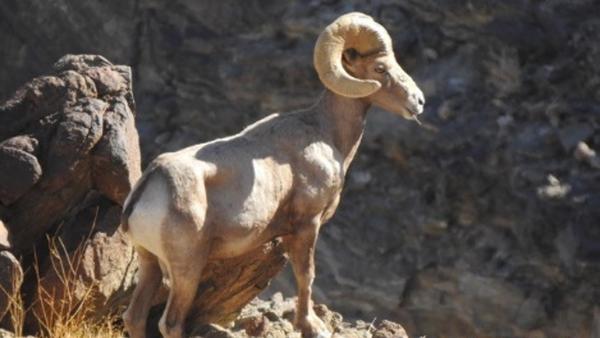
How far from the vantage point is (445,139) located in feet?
59.0

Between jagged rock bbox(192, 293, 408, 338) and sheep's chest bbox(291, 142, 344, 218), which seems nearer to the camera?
sheep's chest bbox(291, 142, 344, 218)

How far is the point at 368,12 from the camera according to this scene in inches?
735

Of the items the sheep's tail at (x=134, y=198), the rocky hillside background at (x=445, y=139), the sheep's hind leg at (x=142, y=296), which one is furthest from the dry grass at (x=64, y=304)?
the rocky hillside background at (x=445, y=139)

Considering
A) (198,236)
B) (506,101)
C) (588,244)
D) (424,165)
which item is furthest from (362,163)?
(198,236)

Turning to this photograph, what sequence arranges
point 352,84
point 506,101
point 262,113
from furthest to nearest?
1. point 262,113
2. point 506,101
3. point 352,84

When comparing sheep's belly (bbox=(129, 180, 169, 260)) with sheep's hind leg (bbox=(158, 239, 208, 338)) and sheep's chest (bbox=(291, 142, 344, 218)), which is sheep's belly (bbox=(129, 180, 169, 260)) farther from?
sheep's chest (bbox=(291, 142, 344, 218))

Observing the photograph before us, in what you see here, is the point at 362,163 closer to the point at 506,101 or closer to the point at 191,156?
the point at 506,101

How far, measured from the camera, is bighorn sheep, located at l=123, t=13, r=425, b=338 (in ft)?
24.5

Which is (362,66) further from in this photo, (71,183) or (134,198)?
(71,183)

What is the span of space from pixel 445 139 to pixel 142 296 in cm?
1058

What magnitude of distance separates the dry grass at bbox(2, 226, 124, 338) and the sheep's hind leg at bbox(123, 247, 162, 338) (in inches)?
34.4

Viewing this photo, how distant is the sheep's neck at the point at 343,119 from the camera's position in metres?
8.28

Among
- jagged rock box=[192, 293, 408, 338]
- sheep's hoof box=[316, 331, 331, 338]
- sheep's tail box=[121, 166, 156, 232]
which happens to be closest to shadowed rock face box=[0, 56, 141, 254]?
jagged rock box=[192, 293, 408, 338]

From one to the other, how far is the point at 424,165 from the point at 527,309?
97.5 inches
